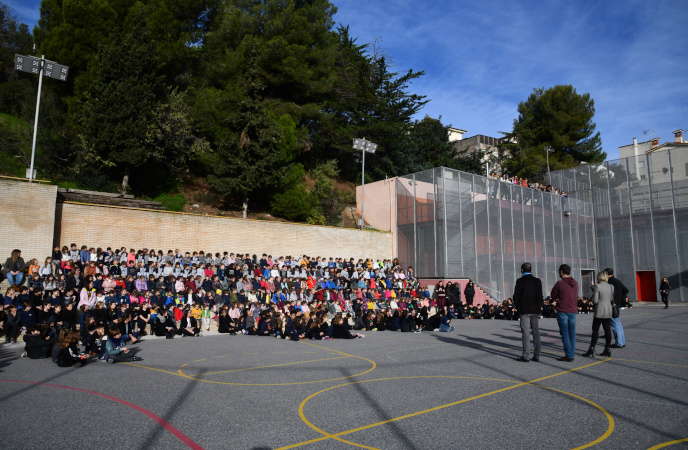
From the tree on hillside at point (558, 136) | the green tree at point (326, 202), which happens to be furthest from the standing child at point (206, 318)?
the tree on hillside at point (558, 136)

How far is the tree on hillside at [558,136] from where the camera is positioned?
4972cm

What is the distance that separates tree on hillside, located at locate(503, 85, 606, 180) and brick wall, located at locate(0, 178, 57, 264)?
1741 inches

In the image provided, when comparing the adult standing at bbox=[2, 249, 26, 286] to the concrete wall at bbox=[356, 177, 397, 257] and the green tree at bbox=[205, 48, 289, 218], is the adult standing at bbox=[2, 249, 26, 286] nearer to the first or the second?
the green tree at bbox=[205, 48, 289, 218]

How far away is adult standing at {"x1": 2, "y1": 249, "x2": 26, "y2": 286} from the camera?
15.7 m

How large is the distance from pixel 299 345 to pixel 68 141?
23.4 m

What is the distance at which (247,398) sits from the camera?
6.82m

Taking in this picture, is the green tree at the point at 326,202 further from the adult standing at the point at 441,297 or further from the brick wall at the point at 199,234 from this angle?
the adult standing at the point at 441,297

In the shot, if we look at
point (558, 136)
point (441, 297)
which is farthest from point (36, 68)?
point (558, 136)

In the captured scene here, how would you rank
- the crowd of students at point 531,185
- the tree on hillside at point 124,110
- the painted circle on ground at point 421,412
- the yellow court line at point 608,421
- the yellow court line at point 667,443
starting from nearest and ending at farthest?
1. the yellow court line at point 667,443
2. the yellow court line at point 608,421
3. the painted circle on ground at point 421,412
4. the tree on hillside at point 124,110
5. the crowd of students at point 531,185

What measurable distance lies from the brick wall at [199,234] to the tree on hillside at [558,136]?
26.9 m

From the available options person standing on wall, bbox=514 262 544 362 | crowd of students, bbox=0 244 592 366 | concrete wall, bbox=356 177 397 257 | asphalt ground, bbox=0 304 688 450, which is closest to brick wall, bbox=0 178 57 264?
crowd of students, bbox=0 244 592 366

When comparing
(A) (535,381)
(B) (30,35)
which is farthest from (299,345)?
(B) (30,35)

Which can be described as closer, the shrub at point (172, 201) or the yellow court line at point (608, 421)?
the yellow court line at point (608, 421)

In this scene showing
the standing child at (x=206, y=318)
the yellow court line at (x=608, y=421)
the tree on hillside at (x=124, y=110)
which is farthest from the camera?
the tree on hillside at (x=124, y=110)
